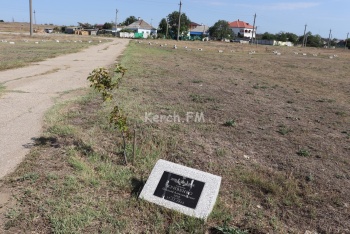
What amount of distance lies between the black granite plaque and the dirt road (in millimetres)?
2073

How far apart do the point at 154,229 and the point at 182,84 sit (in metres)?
8.26

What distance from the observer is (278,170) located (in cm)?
432

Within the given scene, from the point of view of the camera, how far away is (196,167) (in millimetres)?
4277

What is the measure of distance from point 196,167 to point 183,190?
1.04 metres

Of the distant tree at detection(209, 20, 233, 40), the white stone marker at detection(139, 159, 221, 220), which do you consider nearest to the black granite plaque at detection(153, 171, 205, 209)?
the white stone marker at detection(139, 159, 221, 220)

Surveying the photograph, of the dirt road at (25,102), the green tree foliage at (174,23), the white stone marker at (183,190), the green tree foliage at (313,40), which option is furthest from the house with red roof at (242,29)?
the white stone marker at (183,190)

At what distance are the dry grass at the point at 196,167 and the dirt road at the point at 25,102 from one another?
0.87ft

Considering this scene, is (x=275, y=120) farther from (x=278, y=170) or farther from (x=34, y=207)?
(x=34, y=207)

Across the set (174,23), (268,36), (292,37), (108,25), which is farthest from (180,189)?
(108,25)

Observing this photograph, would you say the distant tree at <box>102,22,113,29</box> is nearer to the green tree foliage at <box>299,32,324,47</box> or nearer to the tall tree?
the tall tree

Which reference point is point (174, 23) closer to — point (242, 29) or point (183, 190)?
point (242, 29)

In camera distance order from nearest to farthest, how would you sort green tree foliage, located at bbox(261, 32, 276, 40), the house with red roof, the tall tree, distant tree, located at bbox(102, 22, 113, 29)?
green tree foliage, located at bbox(261, 32, 276, 40) → the tall tree → distant tree, located at bbox(102, 22, 113, 29) → the house with red roof

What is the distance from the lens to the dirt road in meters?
4.38

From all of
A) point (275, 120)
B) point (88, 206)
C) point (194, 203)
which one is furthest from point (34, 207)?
point (275, 120)
